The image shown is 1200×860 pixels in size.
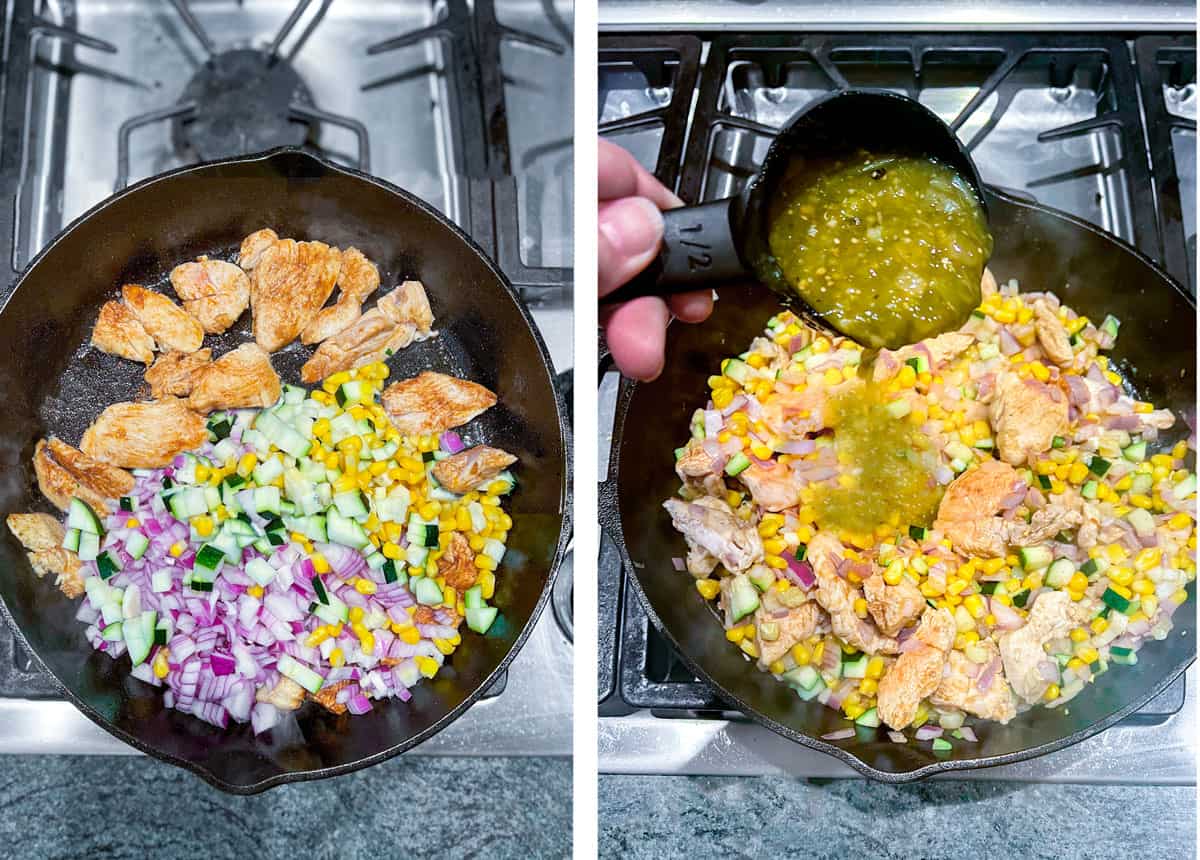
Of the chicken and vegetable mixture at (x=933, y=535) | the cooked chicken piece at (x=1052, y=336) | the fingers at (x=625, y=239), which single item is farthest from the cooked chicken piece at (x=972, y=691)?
the fingers at (x=625, y=239)

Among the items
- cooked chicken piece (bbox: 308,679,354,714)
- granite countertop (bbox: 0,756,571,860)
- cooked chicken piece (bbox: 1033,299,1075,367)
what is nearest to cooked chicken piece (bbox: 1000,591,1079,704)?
cooked chicken piece (bbox: 1033,299,1075,367)

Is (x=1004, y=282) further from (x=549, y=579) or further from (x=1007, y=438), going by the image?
(x=549, y=579)

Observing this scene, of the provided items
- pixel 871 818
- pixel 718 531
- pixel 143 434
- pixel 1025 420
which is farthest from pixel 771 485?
pixel 143 434

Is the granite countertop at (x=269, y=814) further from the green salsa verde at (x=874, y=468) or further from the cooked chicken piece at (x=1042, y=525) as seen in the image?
the cooked chicken piece at (x=1042, y=525)

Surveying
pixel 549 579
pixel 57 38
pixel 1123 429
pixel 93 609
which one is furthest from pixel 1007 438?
pixel 57 38

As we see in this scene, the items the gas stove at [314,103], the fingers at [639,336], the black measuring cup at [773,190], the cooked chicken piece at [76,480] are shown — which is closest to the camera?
the black measuring cup at [773,190]

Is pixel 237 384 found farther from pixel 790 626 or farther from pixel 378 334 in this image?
pixel 790 626

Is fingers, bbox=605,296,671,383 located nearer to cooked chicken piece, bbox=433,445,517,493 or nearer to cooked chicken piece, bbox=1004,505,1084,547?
cooked chicken piece, bbox=433,445,517,493
